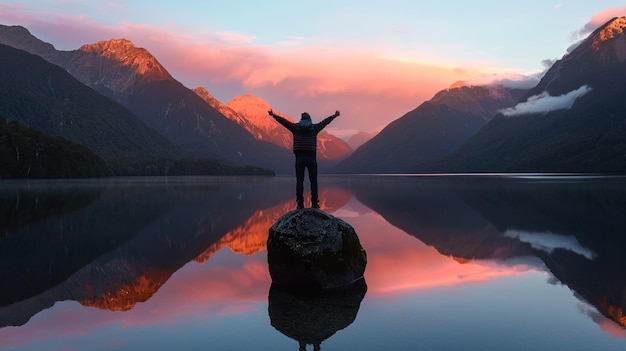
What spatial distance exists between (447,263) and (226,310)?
34.3ft

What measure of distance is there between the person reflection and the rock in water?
0.45 m

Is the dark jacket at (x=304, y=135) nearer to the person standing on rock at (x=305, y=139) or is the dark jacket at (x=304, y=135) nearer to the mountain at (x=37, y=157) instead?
the person standing on rock at (x=305, y=139)

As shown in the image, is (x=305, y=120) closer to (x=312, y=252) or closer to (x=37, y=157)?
(x=312, y=252)

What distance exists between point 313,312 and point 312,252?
2.84 m

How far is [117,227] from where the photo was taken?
3153 centimetres

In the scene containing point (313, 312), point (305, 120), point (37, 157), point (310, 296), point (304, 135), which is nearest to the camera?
point (313, 312)

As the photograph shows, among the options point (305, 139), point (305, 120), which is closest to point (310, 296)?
point (305, 139)

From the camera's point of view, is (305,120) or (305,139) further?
(305,120)

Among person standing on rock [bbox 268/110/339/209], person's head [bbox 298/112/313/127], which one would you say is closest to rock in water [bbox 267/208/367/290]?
person standing on rock [bbox 268/110/339/209]

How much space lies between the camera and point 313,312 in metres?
13.0

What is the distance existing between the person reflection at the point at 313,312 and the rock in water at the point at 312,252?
452mm

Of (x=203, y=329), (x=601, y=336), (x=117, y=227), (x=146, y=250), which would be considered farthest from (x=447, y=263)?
(x=117, y=227)

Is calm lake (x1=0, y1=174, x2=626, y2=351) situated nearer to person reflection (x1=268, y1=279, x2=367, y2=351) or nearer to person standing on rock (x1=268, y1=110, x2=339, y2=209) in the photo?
person reflection (x1=268, y1=279, x2=367, y2=351)

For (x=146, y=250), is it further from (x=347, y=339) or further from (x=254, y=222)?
(x=347, y=339)
